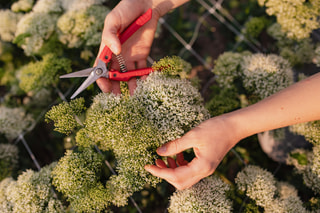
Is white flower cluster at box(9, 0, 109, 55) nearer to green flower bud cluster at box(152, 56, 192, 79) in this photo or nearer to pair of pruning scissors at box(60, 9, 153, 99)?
pair of pruning scissors at box(60, 9, 153, 99)

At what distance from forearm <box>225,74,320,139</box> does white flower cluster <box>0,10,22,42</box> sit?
8.23ft

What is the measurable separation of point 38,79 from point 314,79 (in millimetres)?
2239

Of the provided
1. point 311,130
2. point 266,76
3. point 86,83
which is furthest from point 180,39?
point 311,130

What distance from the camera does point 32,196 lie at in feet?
5.41

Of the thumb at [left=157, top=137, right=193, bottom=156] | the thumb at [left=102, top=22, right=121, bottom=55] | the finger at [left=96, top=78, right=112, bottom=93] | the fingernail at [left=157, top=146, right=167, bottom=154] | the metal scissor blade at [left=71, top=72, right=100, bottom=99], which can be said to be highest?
the thumb at [left=102, top=22, right=121, bottom=55]

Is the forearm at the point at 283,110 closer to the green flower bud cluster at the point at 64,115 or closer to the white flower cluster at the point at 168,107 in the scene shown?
the white flower cluster at the point at 168,107

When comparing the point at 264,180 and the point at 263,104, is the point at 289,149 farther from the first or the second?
the point at 263,104

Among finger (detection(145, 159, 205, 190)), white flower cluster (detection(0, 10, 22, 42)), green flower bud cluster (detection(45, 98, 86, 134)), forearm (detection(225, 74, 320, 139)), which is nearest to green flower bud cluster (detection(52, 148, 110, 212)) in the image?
green flower bud cluster (detection(45, 98, 86, 134))

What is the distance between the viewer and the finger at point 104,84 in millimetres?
1667

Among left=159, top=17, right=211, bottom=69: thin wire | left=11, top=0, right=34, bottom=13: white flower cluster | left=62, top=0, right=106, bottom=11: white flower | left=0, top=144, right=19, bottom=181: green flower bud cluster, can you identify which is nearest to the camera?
left=0, top=144, right=19, bottom=181: green flower bud cluster

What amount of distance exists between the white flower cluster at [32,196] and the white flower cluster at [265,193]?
57.0 inches

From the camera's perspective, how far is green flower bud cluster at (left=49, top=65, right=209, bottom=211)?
1331 mm

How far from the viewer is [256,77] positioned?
1892 millimetres

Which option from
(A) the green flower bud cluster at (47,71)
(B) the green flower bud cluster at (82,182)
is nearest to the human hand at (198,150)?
(B) the green flower bud cluster at (82,182)
